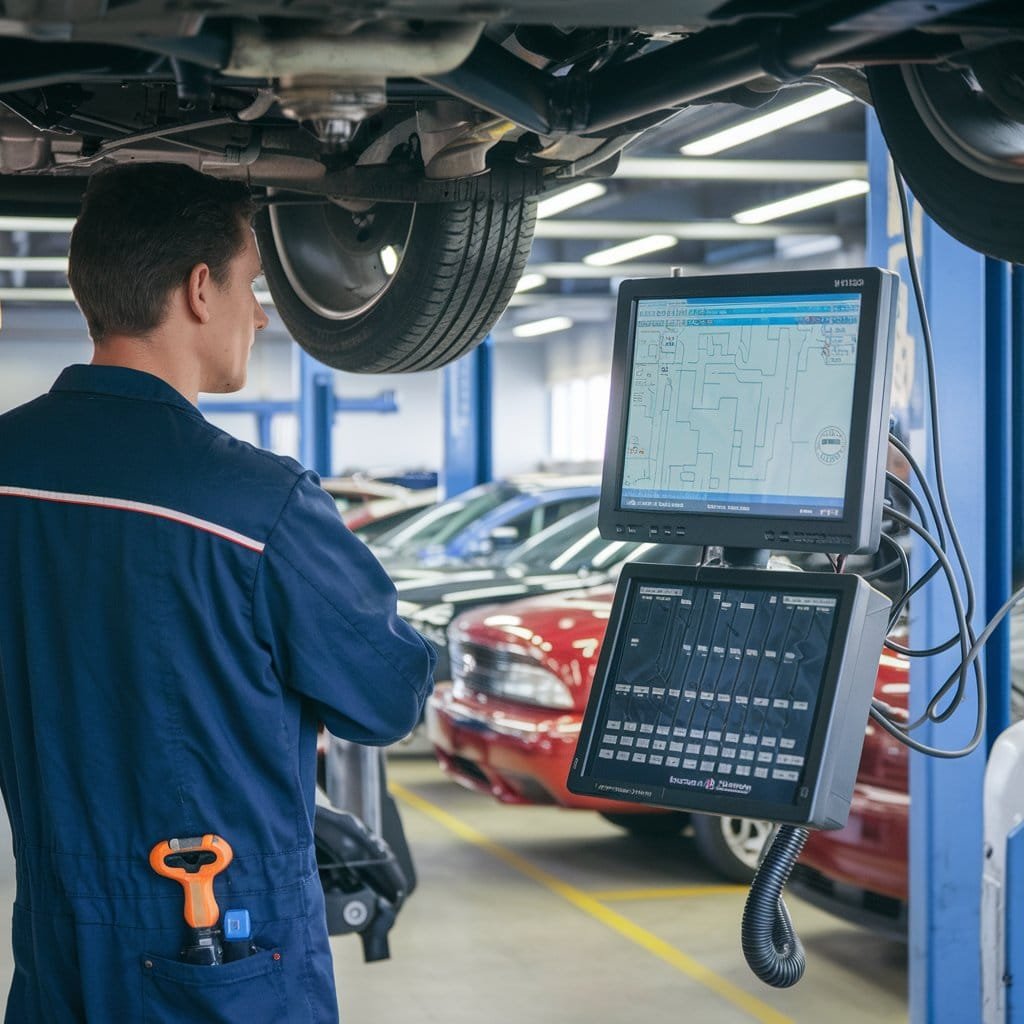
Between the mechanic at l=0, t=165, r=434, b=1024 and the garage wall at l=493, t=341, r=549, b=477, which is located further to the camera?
the garage wall at l=493, t=341, r=549, b=477

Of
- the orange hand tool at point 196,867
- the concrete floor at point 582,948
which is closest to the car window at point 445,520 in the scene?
the concrete floor at point 582,948

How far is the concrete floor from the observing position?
4.30 meters

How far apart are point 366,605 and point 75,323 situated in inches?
1012

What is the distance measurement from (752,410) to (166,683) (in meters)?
0.81

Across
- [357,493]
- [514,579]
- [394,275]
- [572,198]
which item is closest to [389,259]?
[394,275]

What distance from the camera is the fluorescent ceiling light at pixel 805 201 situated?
39.0 ft

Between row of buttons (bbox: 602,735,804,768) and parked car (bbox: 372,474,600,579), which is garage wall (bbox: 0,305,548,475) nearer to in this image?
parked car (bbox: 372,474,600,579)

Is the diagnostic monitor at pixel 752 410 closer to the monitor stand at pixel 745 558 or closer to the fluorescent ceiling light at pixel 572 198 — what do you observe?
the monitor stand at pixel 745 558

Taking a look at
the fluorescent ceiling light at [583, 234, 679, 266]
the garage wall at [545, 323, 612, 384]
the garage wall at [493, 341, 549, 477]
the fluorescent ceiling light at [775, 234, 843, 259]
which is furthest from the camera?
the garage wall at [493, 341, 549, 477]

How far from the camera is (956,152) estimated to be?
6.91ft

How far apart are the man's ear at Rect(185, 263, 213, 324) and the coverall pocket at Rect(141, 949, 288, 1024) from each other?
84 cm

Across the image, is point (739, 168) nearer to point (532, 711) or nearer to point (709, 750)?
point (532, 711)

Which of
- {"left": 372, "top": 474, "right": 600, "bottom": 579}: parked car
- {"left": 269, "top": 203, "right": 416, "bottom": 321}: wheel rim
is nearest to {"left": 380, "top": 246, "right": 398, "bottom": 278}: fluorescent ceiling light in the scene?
{"left": 269, "top": 203, "right": 416, "bottom": 321}: wheel rim

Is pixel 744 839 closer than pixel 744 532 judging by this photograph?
No
